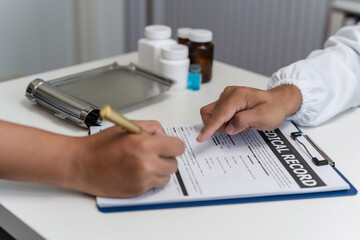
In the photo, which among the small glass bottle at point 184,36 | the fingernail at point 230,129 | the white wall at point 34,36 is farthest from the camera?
the white wall at point 34,36

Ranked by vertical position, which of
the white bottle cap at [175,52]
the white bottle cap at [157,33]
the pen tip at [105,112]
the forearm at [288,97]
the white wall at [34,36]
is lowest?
the white wall at [34,36]

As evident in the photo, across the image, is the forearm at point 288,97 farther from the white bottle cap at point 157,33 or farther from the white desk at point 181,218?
the white bottle cap at point 157,33

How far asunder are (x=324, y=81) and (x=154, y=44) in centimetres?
39

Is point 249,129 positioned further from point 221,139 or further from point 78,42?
point 78,42

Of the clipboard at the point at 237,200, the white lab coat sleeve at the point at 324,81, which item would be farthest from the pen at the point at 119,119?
the white lab coat sleeve at the point at 324,81

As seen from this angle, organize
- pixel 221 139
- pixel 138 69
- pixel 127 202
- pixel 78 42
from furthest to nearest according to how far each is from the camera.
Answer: pixel 78 42, pixel 138 69, pixel 221 139, pixel 127 202

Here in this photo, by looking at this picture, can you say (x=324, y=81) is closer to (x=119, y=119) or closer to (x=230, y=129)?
(x=230, y=129)

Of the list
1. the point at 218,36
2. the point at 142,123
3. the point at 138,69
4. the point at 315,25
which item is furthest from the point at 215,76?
the point at 218,36

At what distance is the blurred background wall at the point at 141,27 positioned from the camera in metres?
1.87

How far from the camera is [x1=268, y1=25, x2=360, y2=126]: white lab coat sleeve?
2.82ft

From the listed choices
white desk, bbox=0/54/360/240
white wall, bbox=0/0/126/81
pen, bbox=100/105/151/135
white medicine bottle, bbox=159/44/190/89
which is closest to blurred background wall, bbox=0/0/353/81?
white wall, bbox=0/0/126/81

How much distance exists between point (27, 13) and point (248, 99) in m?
1.40

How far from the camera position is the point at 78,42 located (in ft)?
6.95

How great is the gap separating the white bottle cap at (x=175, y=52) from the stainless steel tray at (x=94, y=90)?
5 cm
